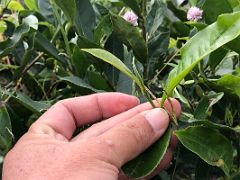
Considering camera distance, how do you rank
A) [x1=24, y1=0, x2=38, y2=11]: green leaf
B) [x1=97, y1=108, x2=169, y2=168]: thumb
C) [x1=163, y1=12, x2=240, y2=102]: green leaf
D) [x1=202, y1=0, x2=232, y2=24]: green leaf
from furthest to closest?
[x1=24, y1=0, x2=38, y2=11]: green leaf
[x1=202, y1=0, x2=232, y2=24]: green leaf
[x1=97, y1=108, x2=169, y2=168]: thumb
[x1=163, y1=12, x2=240, y2=102]: green leaf

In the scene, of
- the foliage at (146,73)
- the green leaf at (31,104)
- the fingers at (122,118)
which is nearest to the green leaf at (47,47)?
the foliage at (146,73)

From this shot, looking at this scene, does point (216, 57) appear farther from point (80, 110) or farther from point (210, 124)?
point (80, 110)

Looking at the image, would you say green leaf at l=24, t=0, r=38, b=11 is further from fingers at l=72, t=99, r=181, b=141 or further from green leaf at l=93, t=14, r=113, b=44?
fingers at l=72, t=99, r=181, b=141

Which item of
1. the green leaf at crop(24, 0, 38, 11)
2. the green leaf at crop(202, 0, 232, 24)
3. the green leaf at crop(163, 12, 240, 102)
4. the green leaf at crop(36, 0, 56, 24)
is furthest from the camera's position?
the green leaf at crop(24, 0, 38, 11)

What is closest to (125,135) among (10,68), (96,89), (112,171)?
(112,171)

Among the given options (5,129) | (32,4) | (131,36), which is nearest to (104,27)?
(131,36)

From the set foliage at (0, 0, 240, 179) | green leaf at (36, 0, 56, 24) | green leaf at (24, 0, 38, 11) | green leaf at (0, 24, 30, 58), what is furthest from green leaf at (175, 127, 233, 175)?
green leaf at (24, 0, 38, 11)

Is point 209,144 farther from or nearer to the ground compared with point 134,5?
nearer to the ground

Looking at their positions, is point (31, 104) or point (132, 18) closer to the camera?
point (31, 104)
